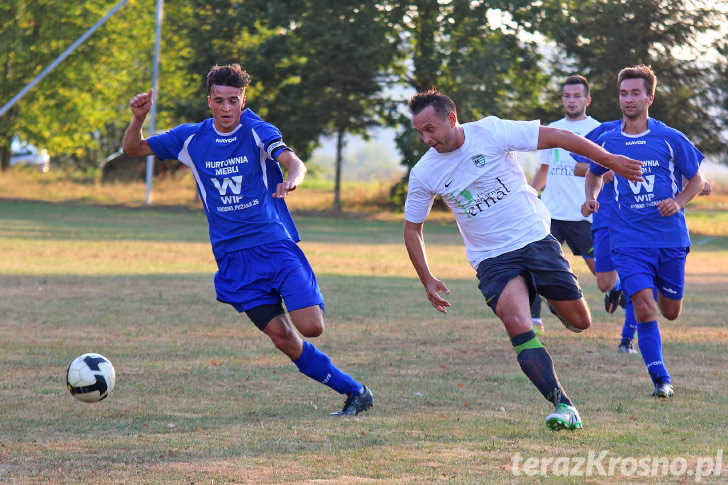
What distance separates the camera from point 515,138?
6398mm

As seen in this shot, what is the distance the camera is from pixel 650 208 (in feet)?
25.1

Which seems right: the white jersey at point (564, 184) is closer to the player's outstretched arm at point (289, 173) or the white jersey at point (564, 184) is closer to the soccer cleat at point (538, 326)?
the soccer cleat at point (538, 326)

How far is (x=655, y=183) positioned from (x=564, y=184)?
3420 mm

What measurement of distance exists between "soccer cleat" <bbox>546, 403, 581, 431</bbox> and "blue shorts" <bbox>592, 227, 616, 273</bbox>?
148 inches

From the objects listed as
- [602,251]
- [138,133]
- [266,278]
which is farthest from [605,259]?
[138,133]

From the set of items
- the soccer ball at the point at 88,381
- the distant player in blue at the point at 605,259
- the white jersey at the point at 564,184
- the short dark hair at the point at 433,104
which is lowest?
the soccer ball at the point at 88,381

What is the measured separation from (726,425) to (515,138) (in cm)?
234

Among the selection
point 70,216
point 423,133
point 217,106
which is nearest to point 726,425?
point 423,133

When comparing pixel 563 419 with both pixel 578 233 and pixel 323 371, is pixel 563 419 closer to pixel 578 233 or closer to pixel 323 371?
pixel 323 371

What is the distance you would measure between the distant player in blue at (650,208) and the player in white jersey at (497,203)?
1.29 meters

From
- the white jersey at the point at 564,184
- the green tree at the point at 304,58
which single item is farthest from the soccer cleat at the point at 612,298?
the green tree at the point at 304,58

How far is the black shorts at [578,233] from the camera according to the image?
36.0 feet

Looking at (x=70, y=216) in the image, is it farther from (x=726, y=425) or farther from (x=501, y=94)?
(x=726, y=425)

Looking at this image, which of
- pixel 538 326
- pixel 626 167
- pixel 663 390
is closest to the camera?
pixel 626 167
